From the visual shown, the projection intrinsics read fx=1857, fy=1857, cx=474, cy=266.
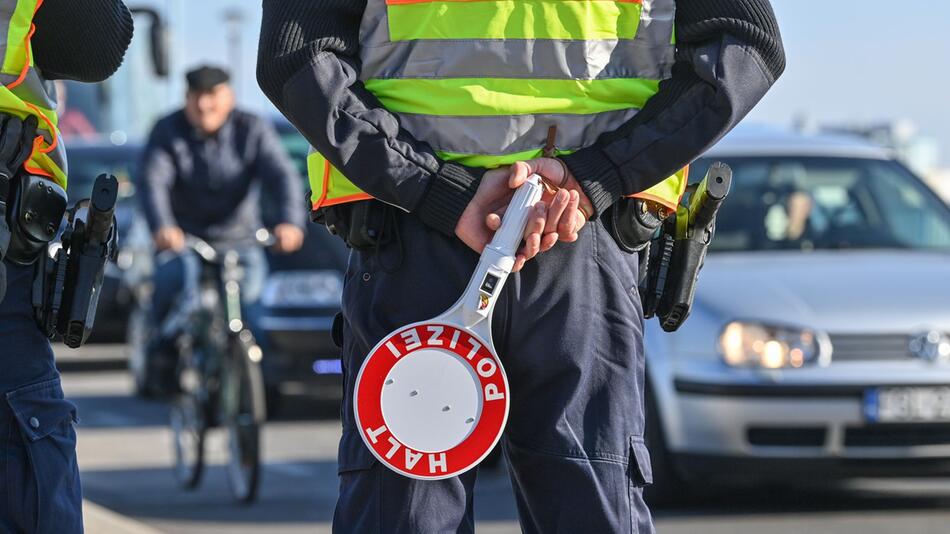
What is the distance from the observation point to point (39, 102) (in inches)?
136

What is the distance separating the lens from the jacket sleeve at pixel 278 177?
27.6 feet

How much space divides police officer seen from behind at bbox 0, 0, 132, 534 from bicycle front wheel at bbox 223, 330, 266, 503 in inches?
168

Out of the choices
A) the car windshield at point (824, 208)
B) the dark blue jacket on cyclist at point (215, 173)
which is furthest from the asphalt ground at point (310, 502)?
the dark blue jacket on cyclist at point (215, 173)

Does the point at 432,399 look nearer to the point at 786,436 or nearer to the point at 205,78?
the point at 786,436

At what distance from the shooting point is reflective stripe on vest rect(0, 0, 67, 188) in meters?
3.36

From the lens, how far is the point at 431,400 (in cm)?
307

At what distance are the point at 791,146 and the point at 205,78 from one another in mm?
2733

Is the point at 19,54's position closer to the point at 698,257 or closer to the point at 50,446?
the point at 50,446

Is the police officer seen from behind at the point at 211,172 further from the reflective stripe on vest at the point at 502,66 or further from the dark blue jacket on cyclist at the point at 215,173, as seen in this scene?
the reflective stripe on vest at the point at 502,66

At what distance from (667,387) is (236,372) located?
2050 millimetres

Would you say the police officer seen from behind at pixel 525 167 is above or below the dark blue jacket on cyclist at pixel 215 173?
above

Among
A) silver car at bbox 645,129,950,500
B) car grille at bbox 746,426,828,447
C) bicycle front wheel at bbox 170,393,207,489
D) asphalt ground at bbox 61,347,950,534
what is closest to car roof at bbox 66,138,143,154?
asphalt ground at bbox 61,347,950,534

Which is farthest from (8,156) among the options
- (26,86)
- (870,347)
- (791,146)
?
(791,146)

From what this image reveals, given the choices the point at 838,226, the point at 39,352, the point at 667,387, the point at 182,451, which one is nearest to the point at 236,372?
the point at 182,451
